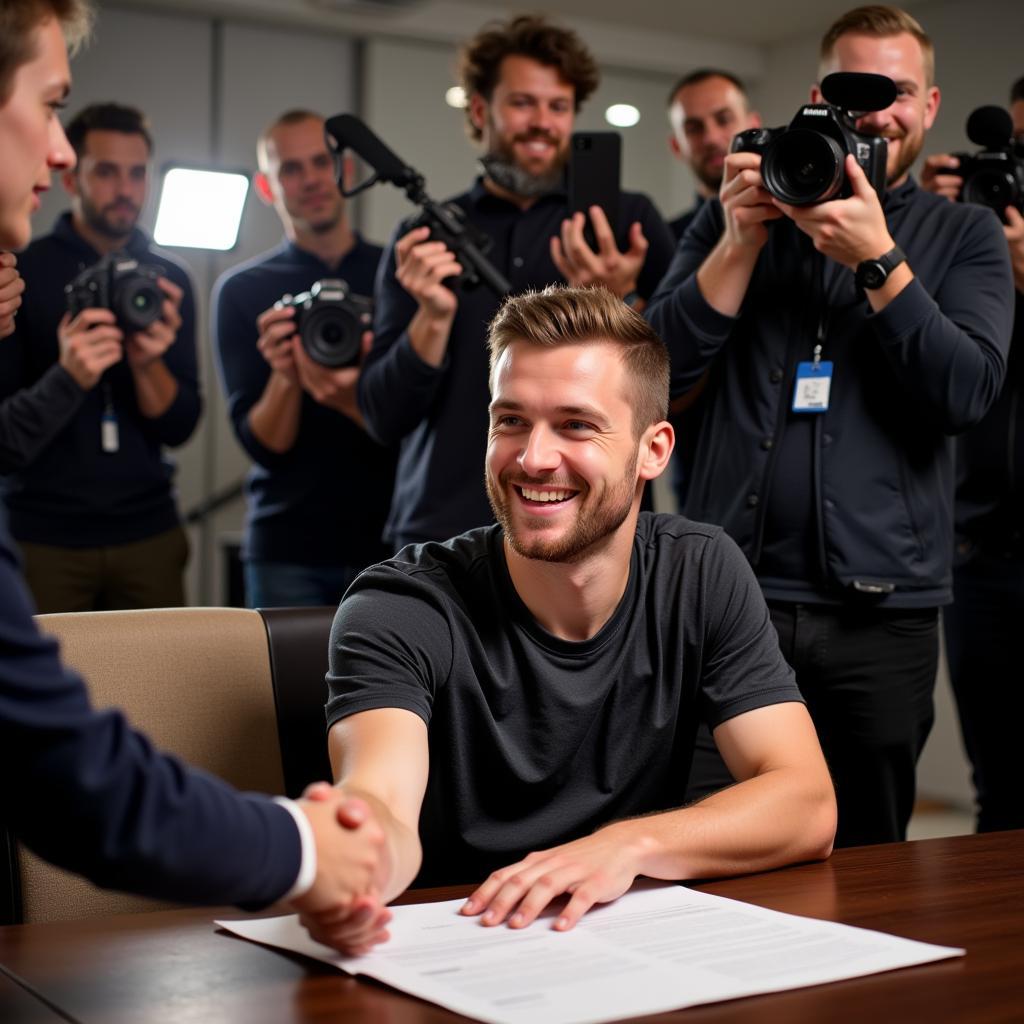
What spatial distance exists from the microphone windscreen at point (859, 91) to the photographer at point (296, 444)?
1122mm

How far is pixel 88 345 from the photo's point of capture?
2930mm

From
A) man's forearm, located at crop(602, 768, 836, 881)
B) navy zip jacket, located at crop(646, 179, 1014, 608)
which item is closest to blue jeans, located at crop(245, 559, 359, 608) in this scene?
navy zip jacket, located at crop(646, 179, 1014, 608)

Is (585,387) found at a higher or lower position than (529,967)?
higher

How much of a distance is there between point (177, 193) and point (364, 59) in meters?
1.70

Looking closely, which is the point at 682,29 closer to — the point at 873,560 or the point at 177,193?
the point at 177,193

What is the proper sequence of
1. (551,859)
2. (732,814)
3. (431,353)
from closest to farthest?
(551,859) < (732,814) < (431,353)

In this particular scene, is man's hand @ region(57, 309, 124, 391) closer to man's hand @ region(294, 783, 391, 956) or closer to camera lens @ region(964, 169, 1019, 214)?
camera lens @ region(964, 169, 1019, 214)

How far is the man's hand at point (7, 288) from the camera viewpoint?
6.57ft

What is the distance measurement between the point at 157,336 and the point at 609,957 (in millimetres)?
2273

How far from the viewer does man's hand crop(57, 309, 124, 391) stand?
2920 mm

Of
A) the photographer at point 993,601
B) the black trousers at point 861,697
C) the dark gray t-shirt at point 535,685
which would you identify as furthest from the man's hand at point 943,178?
the dark gray t-shirt at point 535,685

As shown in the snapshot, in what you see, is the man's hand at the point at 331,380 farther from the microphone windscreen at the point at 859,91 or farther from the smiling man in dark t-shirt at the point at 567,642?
the smiling man in dark t-shirt at the point at 567,642

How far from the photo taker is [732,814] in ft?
4.60

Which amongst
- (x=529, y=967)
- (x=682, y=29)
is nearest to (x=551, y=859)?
(x=529, y=967)
